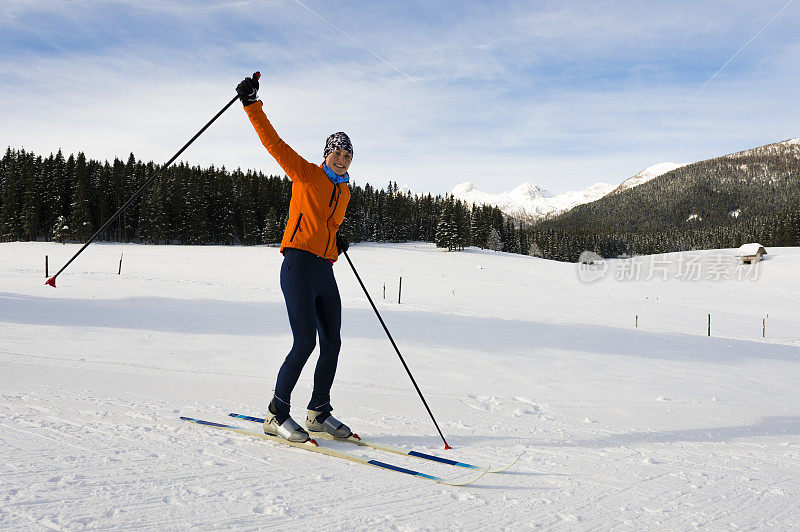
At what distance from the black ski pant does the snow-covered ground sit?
51cm

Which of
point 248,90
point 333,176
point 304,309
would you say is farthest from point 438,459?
point 248,90

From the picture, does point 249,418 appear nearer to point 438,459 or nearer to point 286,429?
point 286,429

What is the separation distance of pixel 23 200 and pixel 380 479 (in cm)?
7327

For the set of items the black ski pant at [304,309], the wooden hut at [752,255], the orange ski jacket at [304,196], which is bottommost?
the black ski pant at [304,309]

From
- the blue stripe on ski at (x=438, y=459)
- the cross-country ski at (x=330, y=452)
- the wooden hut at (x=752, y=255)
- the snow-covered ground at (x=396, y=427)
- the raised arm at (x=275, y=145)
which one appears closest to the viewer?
the snow-covered ground at (x=396, y=427)

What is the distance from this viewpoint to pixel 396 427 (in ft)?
12.7

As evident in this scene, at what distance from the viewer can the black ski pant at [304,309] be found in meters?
3.33

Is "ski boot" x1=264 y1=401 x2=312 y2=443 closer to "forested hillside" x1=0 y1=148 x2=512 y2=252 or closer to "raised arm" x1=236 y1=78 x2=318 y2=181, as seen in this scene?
"raised arm" x1=236 y1=78 x2=318 y2=181

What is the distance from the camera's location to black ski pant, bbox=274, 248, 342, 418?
10.9ft

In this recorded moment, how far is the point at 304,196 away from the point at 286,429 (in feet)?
5.67

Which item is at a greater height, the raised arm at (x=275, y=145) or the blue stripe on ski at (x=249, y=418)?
the raised arm at (x=275, y=145)
